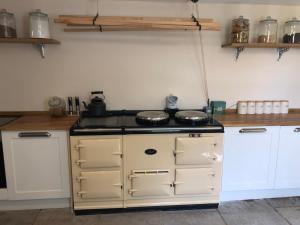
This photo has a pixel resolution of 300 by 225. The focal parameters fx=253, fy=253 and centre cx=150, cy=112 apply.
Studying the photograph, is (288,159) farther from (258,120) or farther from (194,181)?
(194,181)

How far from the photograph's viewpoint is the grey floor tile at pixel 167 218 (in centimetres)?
219

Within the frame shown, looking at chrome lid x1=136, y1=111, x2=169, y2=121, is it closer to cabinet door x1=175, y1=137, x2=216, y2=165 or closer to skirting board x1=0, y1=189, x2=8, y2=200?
cabinet door x1=175, y1=137, x2=216, y2=165

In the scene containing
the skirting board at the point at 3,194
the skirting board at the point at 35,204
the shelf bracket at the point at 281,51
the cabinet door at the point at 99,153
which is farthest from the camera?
the shelf bracket at the point at 281,51

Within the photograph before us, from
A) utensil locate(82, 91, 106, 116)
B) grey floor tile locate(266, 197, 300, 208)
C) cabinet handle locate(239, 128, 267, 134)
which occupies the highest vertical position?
utensil locate(82, 91, 106, 116)

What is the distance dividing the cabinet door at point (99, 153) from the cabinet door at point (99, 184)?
82 mm

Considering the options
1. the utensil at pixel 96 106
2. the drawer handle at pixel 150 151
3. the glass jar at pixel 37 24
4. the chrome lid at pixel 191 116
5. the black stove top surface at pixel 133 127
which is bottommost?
the drawer handle at pixel 150 151

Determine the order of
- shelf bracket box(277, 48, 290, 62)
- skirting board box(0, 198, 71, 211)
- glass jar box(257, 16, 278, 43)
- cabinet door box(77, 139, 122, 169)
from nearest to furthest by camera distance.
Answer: cabinet door box(77, 139, 122, 169) < skirting board box(0, 198, 71, 211) < glass jar box(257, 16, 278, 43) < shelf bracket box(277, 48, 290, 62)

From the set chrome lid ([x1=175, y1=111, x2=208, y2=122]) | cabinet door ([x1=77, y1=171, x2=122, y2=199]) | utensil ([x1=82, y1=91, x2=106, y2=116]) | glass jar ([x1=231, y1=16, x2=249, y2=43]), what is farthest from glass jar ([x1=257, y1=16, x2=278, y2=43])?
cabinet door ([x1=77, y1=171, x2=122, y2=199])

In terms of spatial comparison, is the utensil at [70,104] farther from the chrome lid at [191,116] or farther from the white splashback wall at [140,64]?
the chrome lid at [191,116]

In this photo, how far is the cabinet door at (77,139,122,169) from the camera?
2.13 meters

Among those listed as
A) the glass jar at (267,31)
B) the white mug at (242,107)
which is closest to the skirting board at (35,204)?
the white mug at (242,107)

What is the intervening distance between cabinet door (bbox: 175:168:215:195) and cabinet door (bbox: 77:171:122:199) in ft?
1.74

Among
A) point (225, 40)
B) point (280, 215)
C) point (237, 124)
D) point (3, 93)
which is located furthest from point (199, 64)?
point (3, 93)

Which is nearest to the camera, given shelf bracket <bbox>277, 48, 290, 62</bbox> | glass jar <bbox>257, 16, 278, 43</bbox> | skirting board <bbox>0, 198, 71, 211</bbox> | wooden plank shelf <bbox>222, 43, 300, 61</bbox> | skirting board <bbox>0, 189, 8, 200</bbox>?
skirting board <bbox>0, 189, 8, 200</bbox>
